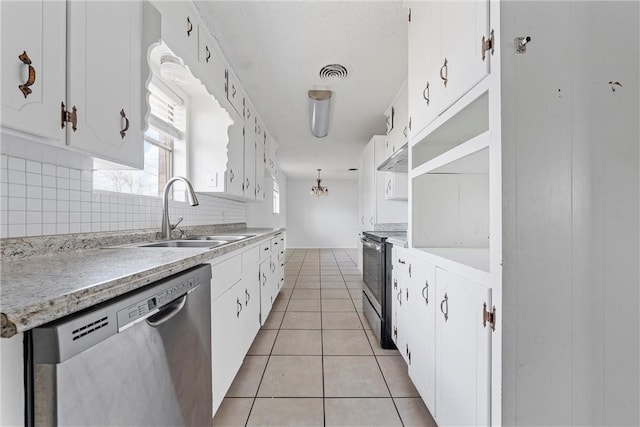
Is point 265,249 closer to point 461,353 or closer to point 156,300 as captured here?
point 156,300

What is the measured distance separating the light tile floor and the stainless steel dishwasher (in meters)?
0.46

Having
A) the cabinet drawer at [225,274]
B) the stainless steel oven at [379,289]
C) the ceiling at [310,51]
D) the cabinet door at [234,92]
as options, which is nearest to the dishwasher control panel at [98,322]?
the cabinet drawer at [225,274]

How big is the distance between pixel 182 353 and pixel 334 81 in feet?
8.54

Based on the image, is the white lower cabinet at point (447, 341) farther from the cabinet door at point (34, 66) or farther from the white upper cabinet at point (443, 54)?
the cabinet door at point (34, 66)

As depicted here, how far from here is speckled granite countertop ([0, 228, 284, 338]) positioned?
495 mm

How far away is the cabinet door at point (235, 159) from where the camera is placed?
98.7 inches

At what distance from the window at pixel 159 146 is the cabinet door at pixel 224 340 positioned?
940mm

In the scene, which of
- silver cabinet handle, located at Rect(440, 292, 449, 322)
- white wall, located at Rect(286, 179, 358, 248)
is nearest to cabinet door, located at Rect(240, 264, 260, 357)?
silver cabinet handle, located at Rect(440, 292, 449, 322)

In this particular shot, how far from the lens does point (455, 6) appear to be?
3.49ft

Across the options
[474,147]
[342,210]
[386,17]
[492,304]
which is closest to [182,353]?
[492,304]

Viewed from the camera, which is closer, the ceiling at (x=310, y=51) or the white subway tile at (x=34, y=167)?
the white subway tile at (x=34, y=167)

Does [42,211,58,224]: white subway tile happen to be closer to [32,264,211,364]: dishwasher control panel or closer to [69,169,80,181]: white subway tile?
[69,169,80,181]: white subway tile

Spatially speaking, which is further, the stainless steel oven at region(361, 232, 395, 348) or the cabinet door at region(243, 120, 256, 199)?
the cabinet door at region(243, 120, 256, 199)

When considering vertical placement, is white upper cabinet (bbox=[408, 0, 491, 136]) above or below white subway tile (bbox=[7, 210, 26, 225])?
above
